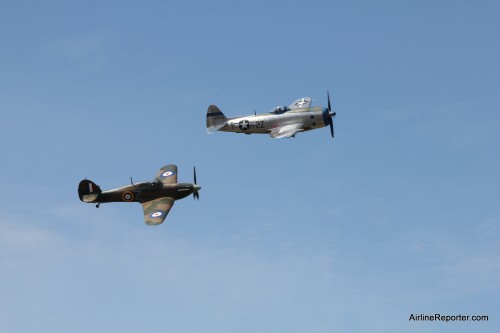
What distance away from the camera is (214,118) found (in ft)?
327

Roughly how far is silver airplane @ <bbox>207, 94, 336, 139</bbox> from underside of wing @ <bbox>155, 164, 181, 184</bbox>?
11.7 metres

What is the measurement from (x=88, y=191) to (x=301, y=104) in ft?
95.0

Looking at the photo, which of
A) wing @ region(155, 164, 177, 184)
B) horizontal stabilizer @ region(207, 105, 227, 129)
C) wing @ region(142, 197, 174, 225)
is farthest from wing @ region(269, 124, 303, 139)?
wing @ region(142, 197, 174, 225)

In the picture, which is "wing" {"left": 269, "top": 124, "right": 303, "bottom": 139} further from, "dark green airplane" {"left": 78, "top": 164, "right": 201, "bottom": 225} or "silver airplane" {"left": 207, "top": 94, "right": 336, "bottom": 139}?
"dark green airplane" {"left": 78, "top": 164, "right": 201, "bottom": 225}

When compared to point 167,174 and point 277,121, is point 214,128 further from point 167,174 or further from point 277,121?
point 167,174

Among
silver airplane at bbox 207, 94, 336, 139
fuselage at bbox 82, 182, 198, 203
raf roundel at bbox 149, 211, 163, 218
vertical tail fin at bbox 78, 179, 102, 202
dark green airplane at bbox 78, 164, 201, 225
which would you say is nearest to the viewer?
raf roundel at bbox 149, 211, 163, 218

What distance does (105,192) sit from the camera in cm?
8388

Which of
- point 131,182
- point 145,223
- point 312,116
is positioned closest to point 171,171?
point 131,182

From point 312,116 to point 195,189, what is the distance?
61.5ft

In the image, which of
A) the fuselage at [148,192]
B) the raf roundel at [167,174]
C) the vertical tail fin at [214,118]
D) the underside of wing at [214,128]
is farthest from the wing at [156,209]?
the vertical tail fin at [214,118]

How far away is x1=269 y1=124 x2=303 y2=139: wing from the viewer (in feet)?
300

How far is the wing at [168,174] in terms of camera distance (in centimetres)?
8562

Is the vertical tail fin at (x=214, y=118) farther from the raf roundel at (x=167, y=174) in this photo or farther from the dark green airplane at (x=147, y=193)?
the dark green airplane at (x=147, y=193)

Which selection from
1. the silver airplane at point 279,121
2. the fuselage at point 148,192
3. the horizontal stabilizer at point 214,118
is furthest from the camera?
the horizontal stabilizer at point 214,118
